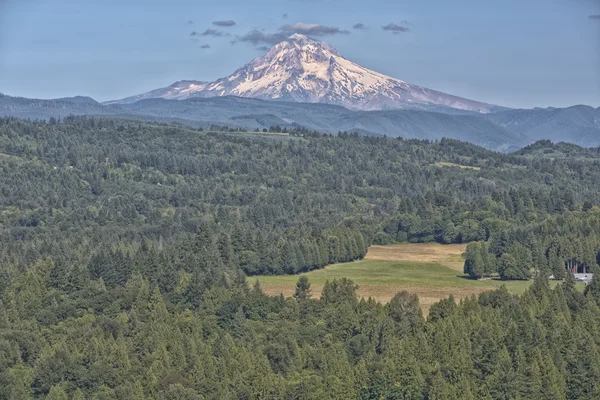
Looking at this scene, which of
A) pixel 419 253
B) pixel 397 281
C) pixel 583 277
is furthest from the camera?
pixel 419 253

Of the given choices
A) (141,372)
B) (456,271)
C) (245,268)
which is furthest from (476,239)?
(141,372)

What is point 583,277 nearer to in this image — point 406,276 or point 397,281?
point 406,276

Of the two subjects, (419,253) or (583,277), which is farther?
(419,253)

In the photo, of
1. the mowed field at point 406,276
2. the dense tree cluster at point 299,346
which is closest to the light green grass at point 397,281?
the mowed field at point 406,276

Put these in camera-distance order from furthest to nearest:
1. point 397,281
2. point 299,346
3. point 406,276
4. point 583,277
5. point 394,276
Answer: point 394,276, point 406,276, point 397,281, point 583,277, point 299,346

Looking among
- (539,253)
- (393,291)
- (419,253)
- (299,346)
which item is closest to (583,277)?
(539,253)

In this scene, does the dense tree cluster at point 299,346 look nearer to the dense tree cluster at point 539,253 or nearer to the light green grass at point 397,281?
the light green grass at point 397,281

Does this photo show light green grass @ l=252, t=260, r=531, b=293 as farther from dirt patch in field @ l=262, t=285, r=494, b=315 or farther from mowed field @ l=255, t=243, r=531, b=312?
dirt patch in field @ l=262, t=285, r=494, b=315
